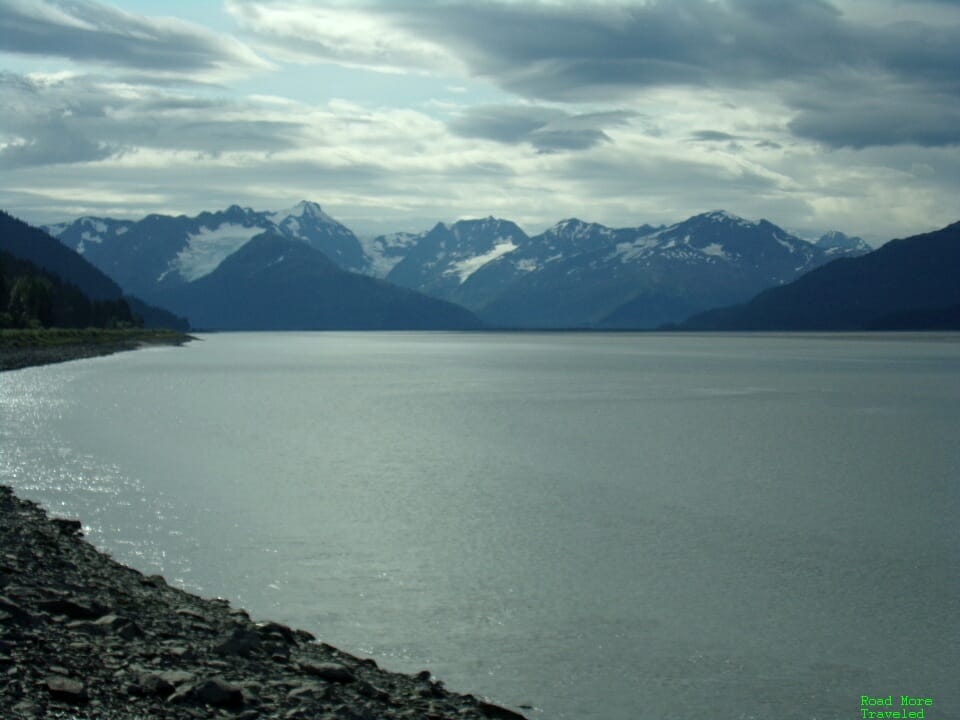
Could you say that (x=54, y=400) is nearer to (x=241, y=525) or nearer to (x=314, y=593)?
(x=241, y=525)

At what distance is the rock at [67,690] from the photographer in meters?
14.7

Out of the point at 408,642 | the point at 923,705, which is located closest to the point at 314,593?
the point at 408,642

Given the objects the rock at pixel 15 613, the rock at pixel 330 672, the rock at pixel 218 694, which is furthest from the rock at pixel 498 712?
the rock at pixel 15 613

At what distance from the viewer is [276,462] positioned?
4919 cm

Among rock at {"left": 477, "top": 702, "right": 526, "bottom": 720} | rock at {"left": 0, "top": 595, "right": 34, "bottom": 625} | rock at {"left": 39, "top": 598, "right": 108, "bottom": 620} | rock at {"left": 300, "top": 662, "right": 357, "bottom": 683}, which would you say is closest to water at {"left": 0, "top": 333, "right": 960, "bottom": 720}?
rock at {"left": 477, "top": 702, "right": 526, "bottom": 720}

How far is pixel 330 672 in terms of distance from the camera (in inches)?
689

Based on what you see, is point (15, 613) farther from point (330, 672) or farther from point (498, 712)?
point (498, 712)

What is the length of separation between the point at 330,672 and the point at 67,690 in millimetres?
4403

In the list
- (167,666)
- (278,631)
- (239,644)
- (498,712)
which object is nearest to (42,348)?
(278,631)

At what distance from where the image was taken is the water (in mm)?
19609

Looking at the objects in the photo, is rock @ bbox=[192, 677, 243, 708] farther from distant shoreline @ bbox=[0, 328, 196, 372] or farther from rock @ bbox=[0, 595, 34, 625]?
distant shoreline @ bbox=[0, 328, 196, 372]

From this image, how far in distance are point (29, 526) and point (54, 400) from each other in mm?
57123

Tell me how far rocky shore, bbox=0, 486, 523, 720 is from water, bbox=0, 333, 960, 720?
1.32m

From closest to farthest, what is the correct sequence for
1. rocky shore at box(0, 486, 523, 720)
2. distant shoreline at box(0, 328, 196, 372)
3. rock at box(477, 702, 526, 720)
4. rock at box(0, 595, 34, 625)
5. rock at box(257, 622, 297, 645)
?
rocky shore at box(0, 486, 523, 720) → rock at box(477, 702, 526, 720) → rock at box(0, 595, 34, 625) → rock at box(257, 622, 297, 645) → distant shoreline at box(0, 328, 196, 372)
